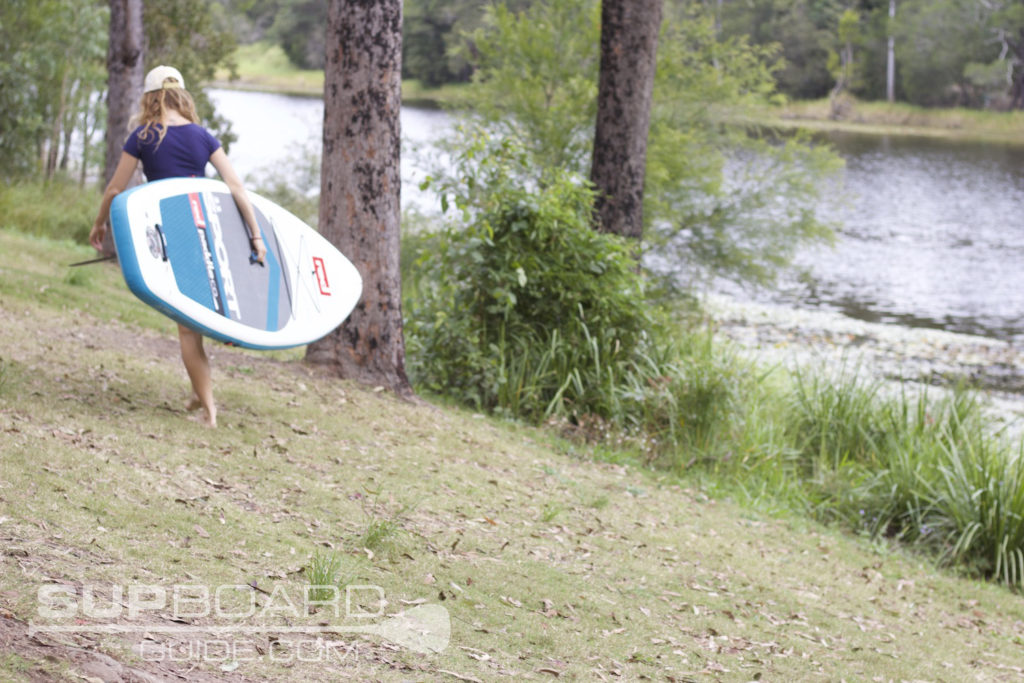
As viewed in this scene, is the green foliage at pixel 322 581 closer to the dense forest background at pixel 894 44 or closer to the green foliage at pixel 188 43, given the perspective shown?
the green foliage at pixel 188 43

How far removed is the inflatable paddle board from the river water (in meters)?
3.22

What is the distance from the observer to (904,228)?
26234mm

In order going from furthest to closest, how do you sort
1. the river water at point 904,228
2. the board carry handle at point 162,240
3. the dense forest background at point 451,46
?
the river water at point 904,228 → the dense forest background at point 451,46 → the board carry handle at point 162,240

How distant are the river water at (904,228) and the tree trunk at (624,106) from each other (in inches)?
74.2

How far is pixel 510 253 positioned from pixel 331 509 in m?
3.58

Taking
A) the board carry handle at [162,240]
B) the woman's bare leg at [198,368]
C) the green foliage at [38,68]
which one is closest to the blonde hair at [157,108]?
the board carry handle at [162,240]

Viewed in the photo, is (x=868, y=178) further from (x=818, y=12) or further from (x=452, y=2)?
(x=818, y=12)

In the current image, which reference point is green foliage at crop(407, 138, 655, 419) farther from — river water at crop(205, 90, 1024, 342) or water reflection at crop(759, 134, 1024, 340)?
water reflection at crop(759, 134, 1024, 340)

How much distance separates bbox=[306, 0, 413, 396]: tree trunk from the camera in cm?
654

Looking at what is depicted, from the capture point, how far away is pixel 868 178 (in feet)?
110

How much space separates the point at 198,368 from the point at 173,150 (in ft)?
3.53

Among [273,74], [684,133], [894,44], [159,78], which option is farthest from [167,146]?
[894,44]

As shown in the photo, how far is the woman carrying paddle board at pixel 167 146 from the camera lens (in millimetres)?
4785

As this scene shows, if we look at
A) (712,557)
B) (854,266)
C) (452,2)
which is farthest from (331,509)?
(452,2)
